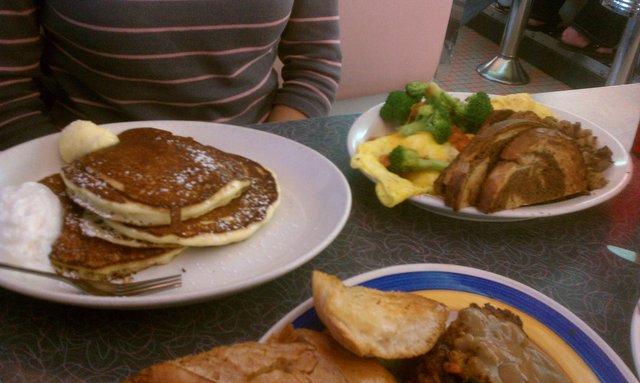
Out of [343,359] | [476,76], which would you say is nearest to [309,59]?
[343,359]

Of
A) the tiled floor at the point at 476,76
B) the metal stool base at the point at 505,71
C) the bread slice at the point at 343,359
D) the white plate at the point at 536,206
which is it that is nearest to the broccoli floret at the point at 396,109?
the white plate at the point at 536,206

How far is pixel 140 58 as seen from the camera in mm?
1587

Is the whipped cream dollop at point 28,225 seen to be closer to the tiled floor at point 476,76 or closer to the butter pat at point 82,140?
the butter pat at point 82,140

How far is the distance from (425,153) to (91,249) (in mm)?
873

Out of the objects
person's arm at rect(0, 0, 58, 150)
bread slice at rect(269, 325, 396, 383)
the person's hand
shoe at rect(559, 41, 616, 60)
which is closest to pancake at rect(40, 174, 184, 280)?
bread slice at rect(269, 325, 396, 383)

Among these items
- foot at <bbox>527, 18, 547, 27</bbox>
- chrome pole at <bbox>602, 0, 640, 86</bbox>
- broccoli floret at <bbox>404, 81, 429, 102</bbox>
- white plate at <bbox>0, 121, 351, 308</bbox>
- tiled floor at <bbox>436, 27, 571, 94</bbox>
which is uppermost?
broccoli floret at <bbox>404, 81, 429, 102</bbox>

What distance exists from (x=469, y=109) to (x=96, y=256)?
1.10m

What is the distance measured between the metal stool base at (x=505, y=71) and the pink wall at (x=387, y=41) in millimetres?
2243

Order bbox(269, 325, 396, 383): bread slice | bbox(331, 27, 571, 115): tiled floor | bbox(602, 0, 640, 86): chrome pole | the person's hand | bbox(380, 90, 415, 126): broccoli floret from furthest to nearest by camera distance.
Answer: bbox(331, 27, 571, 115): tiled floor < bbox(602, 0, 640, 86): chrome pole < the person's hand < bbox(380, 90, 415, 126): broccoli floret < bbox(269, 325, 396, 383): bread slice

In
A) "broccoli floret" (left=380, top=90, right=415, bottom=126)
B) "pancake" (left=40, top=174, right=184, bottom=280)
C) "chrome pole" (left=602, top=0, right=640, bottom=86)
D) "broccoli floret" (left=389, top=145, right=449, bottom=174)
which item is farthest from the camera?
"chrome pole" (left=602, top=0, right=640, bottom=86)

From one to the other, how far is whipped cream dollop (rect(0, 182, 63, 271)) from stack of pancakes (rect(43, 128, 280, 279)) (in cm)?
2

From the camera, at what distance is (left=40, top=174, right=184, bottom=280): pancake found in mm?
965

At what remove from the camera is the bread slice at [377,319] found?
2.52ft

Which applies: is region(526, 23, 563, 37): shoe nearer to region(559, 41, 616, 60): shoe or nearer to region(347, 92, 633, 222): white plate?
region(559, 41, 616, 60): shoe
